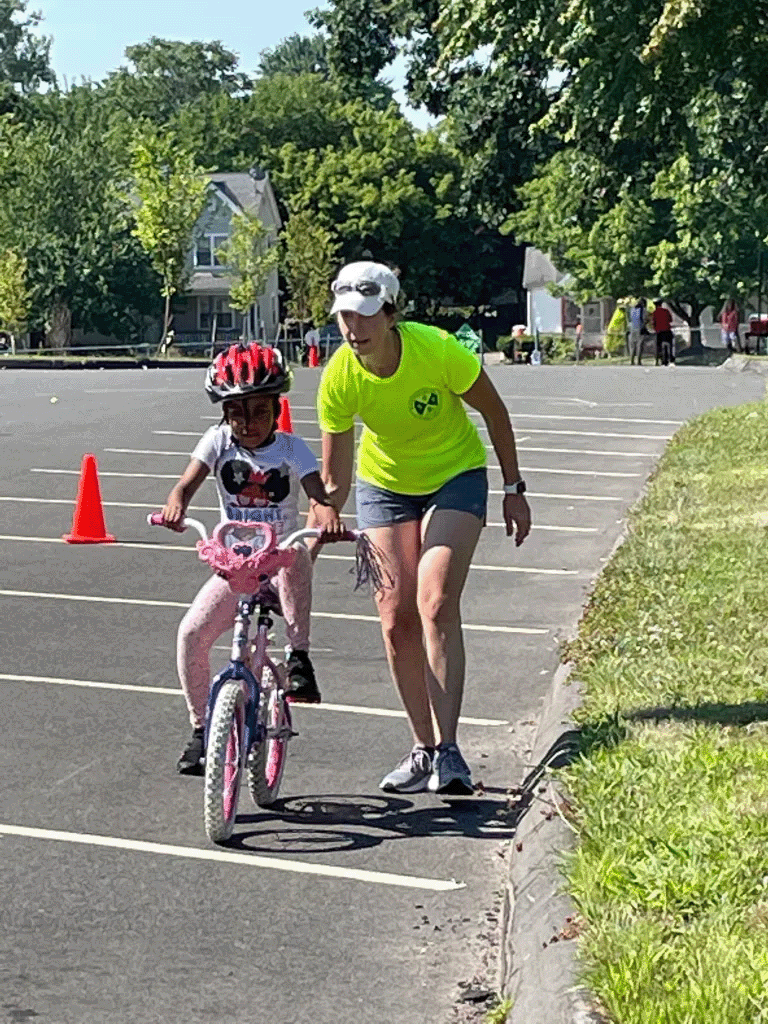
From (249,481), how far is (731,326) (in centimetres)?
5145

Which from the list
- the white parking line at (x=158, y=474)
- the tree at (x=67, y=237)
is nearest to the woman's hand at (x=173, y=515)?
the white parking line at (x=158, y=474)

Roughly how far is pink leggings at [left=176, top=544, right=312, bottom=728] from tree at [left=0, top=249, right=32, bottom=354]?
65480mm

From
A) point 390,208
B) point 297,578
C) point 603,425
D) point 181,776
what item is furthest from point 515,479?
point 390,208

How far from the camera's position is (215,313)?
279 ft

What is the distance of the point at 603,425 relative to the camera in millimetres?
27781

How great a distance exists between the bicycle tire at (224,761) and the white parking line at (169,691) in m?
2.38

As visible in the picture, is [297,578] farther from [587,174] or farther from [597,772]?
[587,174]

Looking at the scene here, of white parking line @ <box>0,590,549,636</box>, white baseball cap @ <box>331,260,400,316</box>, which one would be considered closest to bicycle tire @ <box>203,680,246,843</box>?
white baseball cap @ <box>331,260,400,316</box>

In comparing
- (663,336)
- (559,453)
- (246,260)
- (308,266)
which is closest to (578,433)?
(559,453)

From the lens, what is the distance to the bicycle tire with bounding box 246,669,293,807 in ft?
23.9

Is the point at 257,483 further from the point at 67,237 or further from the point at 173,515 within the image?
the point at 67,237

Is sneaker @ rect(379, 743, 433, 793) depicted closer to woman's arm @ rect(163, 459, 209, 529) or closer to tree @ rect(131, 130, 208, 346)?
woman's arm @ rect(163, 459, 209, 529)

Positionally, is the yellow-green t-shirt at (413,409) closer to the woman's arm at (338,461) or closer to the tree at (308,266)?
the woman's arm at (338,461)

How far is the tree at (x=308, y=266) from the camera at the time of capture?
80.9m
